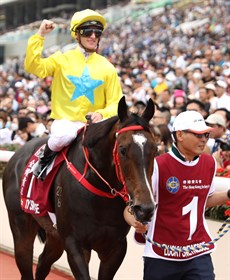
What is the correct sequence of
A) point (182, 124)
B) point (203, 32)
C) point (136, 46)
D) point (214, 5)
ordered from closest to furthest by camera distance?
point (182, 124) < point (203, 32) < point (136, 46) < point (214, 5)

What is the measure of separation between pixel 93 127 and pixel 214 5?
31614 mm

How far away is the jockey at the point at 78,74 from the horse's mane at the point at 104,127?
0.52 meters

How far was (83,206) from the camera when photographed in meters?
5.36

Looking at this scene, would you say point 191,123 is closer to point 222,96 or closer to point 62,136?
point 62,136

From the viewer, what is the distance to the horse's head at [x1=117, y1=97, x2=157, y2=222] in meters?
4.38

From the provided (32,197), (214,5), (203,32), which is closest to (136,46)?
(203,32)

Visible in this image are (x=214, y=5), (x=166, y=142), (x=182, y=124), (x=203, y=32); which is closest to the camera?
(x=182, y=124)

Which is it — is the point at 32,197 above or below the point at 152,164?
below

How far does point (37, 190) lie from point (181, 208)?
1730 mm

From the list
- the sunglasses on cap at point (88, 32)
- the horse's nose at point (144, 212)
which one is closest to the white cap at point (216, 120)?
the sunglasses on cap at point (88, 32)

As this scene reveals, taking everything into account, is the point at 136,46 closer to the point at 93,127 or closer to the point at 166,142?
the point at 166,142

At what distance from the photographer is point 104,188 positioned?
5.30 m

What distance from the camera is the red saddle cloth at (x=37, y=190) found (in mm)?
5855

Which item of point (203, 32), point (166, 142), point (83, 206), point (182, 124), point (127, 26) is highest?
point (182, 124)
